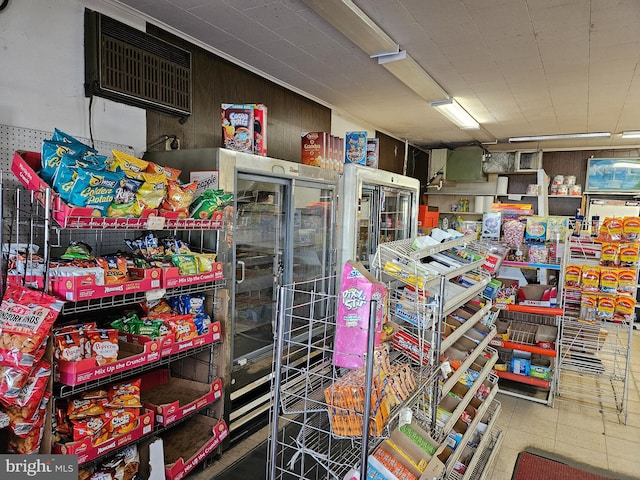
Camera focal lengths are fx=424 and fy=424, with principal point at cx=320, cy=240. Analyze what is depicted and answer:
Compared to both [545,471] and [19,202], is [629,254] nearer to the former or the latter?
[545,471]

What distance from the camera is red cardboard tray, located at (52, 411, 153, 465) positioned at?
6.07 ft

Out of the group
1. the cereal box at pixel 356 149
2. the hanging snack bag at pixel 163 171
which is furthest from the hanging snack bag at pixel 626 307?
the hanging snack bag at pixel 163 171

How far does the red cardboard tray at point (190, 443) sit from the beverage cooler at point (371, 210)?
1495mm

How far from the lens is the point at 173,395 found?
262cm

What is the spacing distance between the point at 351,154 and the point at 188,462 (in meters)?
3.01

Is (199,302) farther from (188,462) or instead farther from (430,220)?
(430,220)

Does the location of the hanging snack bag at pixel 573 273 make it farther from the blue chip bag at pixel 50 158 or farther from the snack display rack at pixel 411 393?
the blue chip bag at pixel 50 158

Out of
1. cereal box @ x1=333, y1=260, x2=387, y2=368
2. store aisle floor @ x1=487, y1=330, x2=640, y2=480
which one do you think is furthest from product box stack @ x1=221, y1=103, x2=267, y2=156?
store aisle floor @ x1=487, y1=330, x2=640, y2=480

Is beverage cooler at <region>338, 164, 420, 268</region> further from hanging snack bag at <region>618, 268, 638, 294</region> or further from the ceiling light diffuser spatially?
the ceiling light diffuser

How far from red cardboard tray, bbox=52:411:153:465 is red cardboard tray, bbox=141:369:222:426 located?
9 centimetres

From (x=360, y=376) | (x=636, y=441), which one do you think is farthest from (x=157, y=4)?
(x=636, y=441)

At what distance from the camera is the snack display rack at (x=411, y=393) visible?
142 cm

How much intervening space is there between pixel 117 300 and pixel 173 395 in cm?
86

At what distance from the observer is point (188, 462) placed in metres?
2.41
